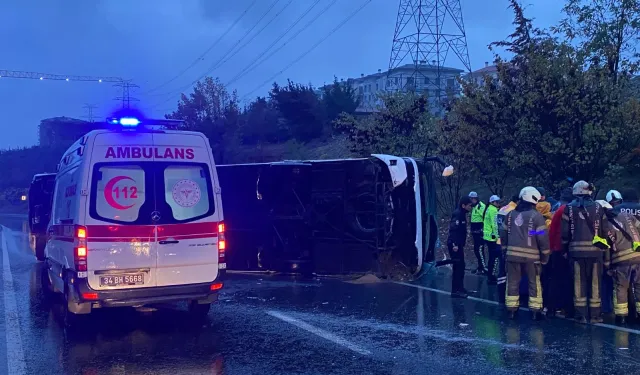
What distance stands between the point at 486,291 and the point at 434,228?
176 centimetres

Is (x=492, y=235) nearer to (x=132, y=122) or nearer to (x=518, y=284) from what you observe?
(x=518, y=284)

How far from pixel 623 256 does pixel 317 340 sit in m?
4.09

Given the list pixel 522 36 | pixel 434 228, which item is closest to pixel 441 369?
pixel 434 228

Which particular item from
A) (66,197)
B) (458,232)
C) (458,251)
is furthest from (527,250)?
(66,197)

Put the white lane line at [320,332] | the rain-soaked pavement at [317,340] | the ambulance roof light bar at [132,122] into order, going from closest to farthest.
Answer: the rain-soaked pavement at [317,340]
the white lane line at [320,332]
the ambulance roof light bar at [132,122]

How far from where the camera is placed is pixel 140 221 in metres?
7.86

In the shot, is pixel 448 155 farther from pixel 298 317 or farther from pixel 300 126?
pixel 300 126

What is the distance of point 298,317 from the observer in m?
9.06

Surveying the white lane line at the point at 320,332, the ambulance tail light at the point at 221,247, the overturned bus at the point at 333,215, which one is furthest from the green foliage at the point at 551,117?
the ambulance tail light at the point at 221,247

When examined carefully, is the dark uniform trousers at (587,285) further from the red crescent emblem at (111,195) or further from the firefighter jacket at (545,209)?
the red crescent emblem at (111,195)

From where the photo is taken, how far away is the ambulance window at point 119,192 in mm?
7711

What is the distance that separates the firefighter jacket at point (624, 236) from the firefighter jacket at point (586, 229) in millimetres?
137

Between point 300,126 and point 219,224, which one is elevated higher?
point 300,126

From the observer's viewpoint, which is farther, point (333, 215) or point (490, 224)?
point (333, 215)
